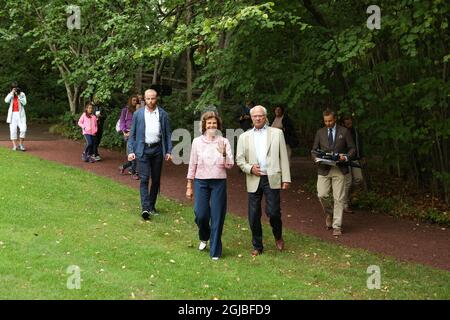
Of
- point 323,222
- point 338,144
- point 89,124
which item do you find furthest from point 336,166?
point 89,124

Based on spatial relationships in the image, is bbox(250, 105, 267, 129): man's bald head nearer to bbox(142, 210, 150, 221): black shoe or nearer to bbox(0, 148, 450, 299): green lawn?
bbox(0, 148, 450, 299): green lawn

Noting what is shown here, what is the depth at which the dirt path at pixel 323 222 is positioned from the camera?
906 cm

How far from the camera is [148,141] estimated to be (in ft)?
30.8

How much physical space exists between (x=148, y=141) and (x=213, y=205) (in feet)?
7.46

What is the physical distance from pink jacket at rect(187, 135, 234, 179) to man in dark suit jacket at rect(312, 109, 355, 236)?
7.42 feet

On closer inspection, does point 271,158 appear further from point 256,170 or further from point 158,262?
point 158,262

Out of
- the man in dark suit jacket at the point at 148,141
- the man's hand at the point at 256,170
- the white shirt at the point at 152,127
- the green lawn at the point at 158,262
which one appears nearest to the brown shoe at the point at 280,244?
the green lawn at the point at 158,262

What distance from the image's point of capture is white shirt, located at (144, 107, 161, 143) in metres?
9.40

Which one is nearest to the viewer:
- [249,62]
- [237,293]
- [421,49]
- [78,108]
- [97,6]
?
[237,293]

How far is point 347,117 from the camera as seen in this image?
38.0 feet

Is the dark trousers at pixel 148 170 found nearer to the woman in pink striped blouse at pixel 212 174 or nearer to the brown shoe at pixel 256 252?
the woman in pink striped blouse at pixel 212 174
